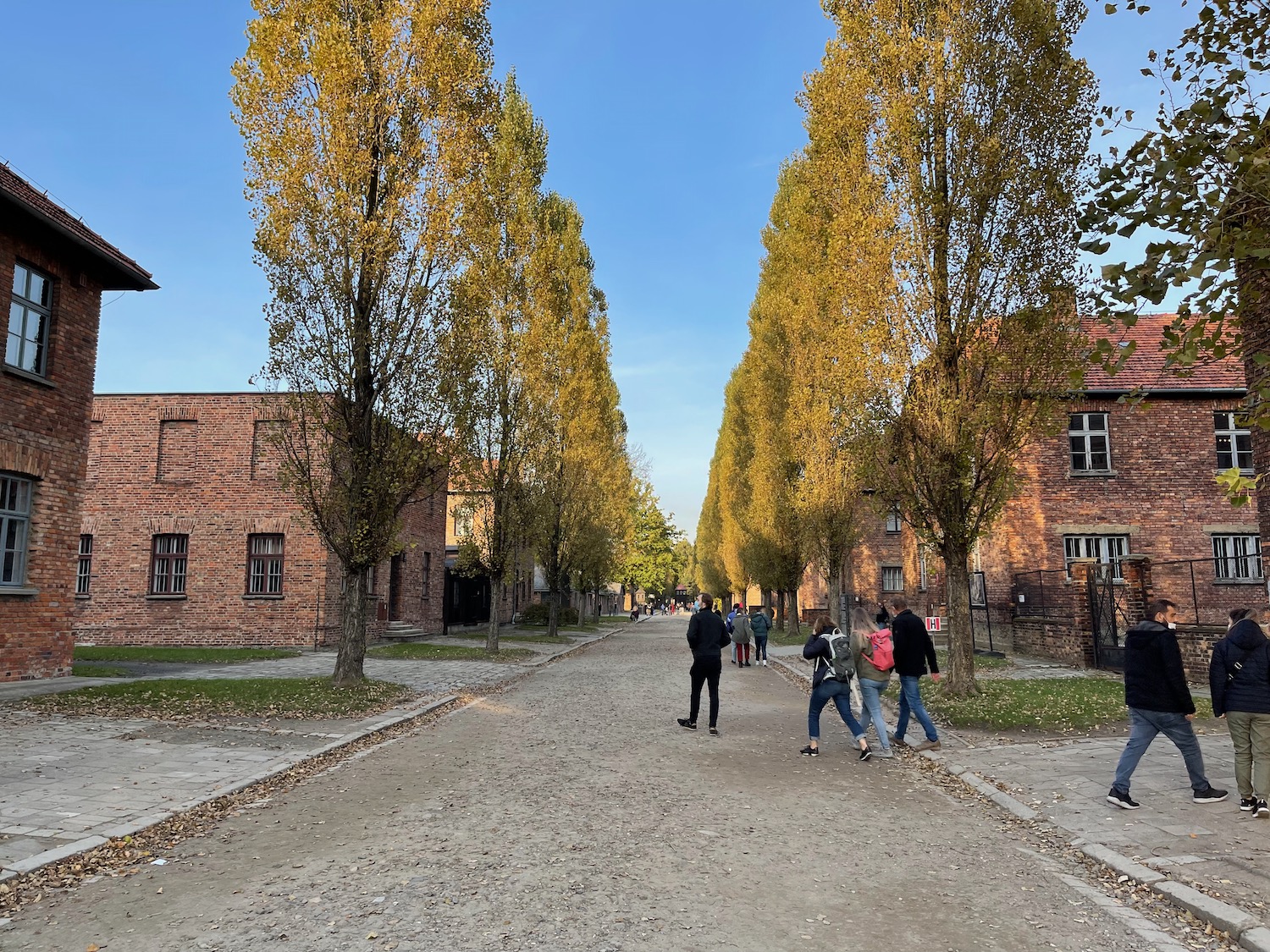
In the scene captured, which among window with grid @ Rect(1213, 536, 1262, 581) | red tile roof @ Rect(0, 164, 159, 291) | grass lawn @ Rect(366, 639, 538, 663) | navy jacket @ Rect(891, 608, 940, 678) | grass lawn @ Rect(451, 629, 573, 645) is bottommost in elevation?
grass lawn @ Rect(451, 629, 573, 645)

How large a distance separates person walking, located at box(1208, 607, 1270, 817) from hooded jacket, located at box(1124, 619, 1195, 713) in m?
0.25

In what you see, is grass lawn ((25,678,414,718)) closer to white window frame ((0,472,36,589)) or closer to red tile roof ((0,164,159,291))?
white window frame ((0,472,36,589))

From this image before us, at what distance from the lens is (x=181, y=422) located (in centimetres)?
2600

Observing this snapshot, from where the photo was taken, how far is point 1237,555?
2386cm

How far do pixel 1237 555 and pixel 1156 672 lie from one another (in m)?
20.8

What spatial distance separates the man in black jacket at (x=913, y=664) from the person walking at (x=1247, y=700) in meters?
3.43

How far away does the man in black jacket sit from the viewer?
10.2m

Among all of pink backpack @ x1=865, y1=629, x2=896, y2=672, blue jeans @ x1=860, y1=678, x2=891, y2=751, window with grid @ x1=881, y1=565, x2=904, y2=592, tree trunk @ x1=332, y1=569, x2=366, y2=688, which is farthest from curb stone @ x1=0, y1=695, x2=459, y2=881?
window with grid @ x1=881, y1=565, x2=904, y2=592

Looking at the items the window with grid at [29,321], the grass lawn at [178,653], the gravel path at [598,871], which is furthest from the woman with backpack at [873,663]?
the grass lawn at [178,653]

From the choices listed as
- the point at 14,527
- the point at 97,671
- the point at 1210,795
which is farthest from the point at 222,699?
the point at 1210,795

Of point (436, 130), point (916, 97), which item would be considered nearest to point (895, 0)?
point (916, 97)

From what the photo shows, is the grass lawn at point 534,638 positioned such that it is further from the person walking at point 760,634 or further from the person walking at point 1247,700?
the person walking at point 1247,700

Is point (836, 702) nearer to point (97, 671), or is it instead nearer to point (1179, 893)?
point (1179, 893)

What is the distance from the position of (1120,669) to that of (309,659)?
18.4m
